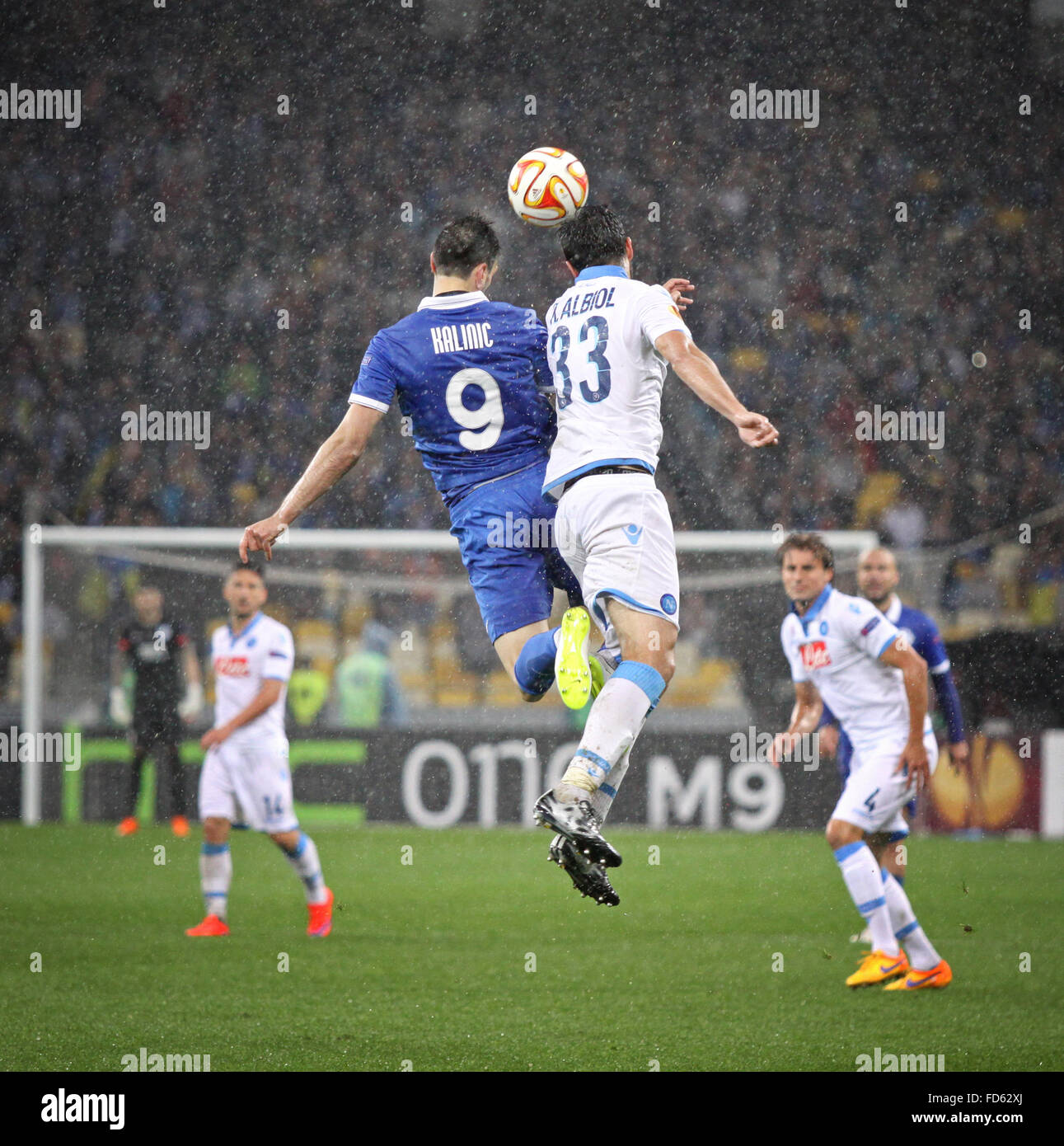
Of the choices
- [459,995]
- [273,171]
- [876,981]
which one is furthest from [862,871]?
[273,171]

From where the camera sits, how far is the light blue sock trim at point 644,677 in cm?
502

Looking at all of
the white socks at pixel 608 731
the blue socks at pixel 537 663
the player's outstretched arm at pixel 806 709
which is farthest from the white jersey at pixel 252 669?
the white socks at pixel 608 731

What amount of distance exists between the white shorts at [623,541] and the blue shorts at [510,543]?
322mm

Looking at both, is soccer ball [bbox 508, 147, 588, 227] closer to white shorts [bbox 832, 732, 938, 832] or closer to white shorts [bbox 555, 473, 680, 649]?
white shorts [bbox 555, 473, 680, 649]

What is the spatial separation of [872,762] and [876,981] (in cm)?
111

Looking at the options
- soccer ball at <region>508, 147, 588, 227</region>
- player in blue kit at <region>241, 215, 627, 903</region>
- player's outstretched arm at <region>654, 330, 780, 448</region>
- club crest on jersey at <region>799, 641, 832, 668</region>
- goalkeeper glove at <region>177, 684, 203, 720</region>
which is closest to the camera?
player's outstretched arm at <region>654, 330, 780, 448</region>

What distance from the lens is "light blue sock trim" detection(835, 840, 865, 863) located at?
7789 millimetres

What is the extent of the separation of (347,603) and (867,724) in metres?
8.18

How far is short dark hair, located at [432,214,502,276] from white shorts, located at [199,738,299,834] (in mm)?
4815

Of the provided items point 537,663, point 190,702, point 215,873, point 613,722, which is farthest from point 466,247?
point 190,702

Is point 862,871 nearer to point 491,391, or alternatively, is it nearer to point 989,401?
point 491,391

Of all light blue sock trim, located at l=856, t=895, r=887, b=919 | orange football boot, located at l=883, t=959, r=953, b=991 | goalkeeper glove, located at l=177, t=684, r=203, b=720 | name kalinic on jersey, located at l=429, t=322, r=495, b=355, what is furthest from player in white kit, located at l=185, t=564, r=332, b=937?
name kalinic on jersey, located at l=429, t=322, r=495, b=355

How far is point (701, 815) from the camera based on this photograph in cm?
1456

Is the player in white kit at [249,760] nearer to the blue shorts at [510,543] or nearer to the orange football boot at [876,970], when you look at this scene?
the orange football boot at [876,970]
